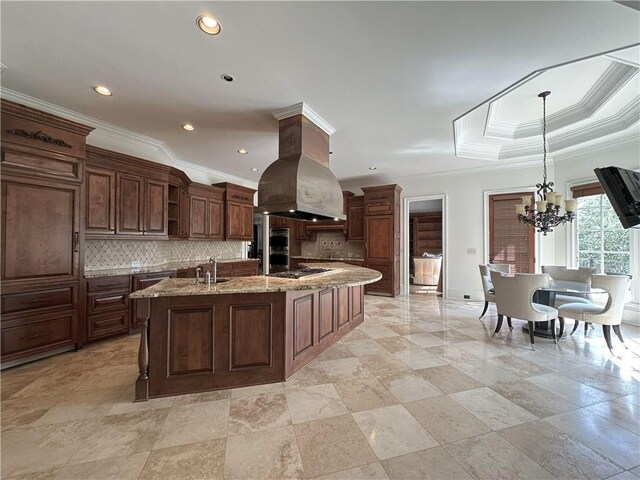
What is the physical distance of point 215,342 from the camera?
231 centimetres

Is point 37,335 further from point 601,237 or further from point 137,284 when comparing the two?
point 601,237

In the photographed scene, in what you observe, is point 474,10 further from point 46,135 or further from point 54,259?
point 54,259

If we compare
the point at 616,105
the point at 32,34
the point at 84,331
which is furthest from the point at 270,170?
the point at 616,105

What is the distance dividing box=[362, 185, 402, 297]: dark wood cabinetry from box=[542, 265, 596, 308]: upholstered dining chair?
2780 mm

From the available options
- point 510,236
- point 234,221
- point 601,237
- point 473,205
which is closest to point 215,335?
point 234,221

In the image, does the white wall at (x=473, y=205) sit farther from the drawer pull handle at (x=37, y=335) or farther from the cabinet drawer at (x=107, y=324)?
the drawer pull handle at (x=37, y=335)

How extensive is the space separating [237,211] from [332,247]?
112 inches

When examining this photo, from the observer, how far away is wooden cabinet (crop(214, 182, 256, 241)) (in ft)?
19.1

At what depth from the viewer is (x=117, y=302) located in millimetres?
3498

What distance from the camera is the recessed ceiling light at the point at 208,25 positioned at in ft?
6.36

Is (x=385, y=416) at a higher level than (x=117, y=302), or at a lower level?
lower

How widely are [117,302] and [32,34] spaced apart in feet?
9.35

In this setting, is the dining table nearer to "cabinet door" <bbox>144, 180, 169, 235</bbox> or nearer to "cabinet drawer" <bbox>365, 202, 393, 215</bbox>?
"cabinet drawer" <bbox>365, 202, 393, 215</bbox>

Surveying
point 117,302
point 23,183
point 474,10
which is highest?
point 474,10
